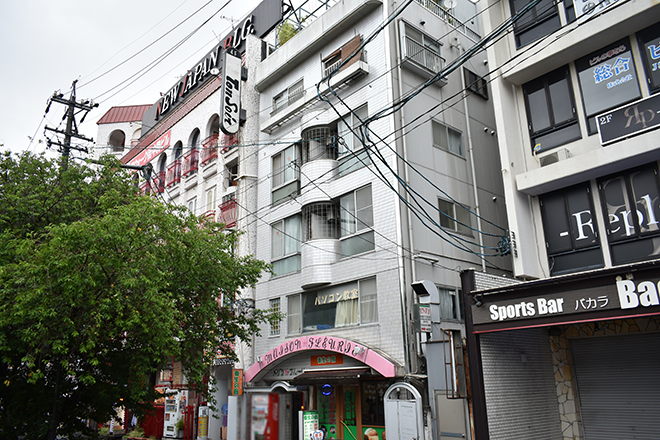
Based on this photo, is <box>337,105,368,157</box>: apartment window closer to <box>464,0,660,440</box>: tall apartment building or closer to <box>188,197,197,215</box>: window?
<box>464,0,660,440</box>: tall apartment building

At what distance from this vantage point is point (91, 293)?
12.5 m

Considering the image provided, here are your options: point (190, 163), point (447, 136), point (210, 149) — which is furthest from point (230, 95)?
point (447, 136)

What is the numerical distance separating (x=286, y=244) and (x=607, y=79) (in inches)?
516

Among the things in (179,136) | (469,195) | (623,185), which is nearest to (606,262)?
(623,185)

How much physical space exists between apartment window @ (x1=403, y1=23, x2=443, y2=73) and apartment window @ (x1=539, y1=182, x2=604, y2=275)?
7.89 metres

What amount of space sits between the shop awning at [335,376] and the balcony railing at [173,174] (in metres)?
18.6

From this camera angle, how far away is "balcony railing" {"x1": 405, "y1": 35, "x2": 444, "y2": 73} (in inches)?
754

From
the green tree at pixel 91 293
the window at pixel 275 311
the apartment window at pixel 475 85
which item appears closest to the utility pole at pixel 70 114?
the green tree at pixel 91 293

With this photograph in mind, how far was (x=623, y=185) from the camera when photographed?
12.5m

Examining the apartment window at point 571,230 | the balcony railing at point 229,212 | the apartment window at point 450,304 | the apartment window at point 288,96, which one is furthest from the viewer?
the balcony railing at point 229,212

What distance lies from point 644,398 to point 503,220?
9419 millimetres

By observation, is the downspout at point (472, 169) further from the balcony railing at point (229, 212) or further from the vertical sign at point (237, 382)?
the balcony railing at point (229, 212)

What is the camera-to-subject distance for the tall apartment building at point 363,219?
52.0 feet

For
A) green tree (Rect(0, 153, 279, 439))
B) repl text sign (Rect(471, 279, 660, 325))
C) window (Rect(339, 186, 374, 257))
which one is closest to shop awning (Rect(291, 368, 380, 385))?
green tree (Rect(0, 153, 279, 439))
